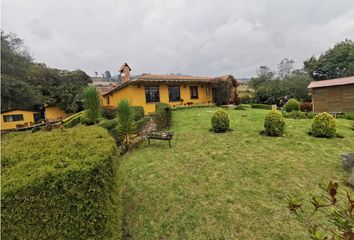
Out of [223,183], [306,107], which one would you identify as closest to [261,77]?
[306,107]

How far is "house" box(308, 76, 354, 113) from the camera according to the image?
15125 mm

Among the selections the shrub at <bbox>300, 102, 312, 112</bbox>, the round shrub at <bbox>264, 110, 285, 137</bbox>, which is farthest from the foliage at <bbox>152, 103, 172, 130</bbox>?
the shrub at <bbox>300, 102, 312, 112</bbox>

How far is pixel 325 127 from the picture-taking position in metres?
8.48

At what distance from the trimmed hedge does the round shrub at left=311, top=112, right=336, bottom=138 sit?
941cm

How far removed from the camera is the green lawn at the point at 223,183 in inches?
149

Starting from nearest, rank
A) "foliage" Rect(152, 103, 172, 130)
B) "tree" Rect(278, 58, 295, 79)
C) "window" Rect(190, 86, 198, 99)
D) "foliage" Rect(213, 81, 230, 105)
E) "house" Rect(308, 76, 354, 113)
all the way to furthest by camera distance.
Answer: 1. "foliage" Rect(152, 103, 172, 130)
2. "house" Rect(308, 76, 354, 113)
3. "foliage" Rect(213, 81, 230, 105)
4. "window" Rect(190, 86, 198, 99)
5. "tree" Rect(278, 58, 295, 79)

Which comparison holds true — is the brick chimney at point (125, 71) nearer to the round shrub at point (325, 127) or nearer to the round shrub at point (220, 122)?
the round shrub at point (220, 122)

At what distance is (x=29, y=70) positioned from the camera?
29266 mm

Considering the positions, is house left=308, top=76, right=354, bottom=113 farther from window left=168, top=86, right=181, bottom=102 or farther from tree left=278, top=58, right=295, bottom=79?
tree left=278, top=58, right=295, bottom=79

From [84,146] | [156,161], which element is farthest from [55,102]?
[84,146]

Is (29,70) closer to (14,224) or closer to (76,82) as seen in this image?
(76,82)

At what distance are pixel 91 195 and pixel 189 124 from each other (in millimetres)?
9673

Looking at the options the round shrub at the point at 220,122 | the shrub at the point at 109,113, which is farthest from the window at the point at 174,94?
the round shrub at the point at 220,122

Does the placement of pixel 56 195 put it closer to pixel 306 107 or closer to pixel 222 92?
pixel 222 92
